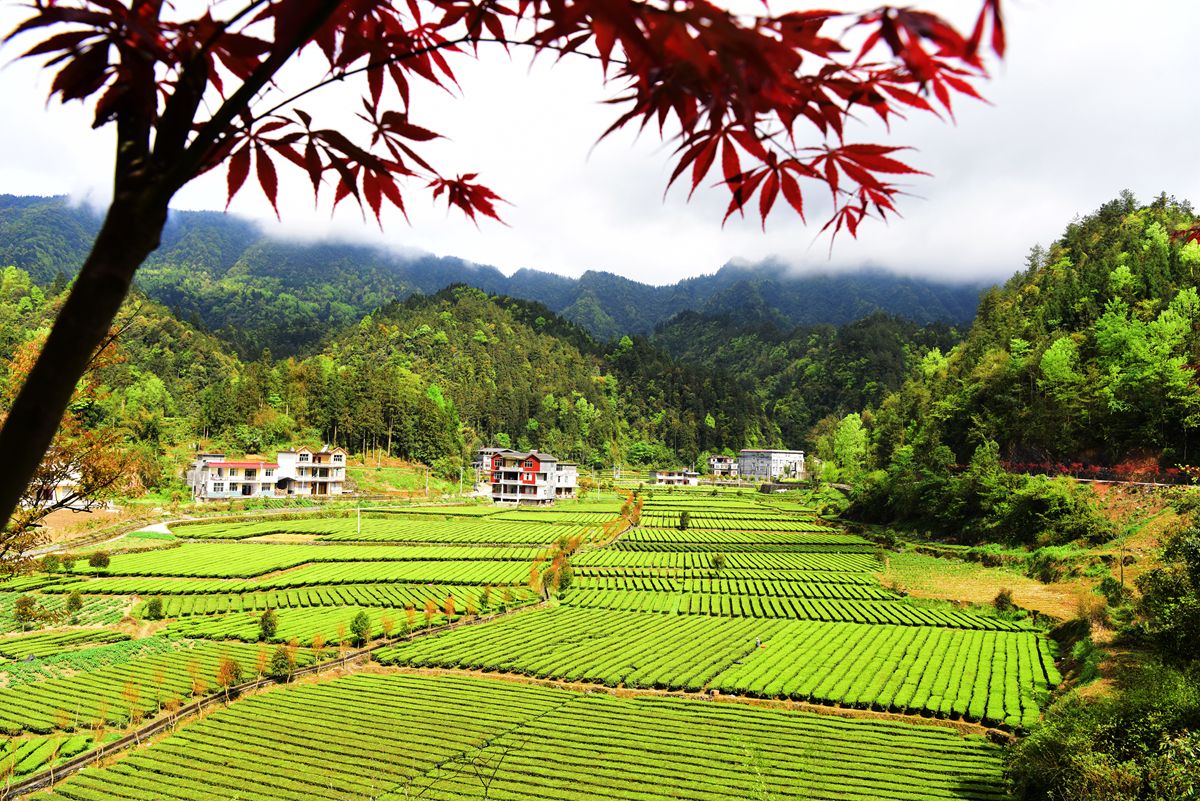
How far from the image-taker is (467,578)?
4431 cm

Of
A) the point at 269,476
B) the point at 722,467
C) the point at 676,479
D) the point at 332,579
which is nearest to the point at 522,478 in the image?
the point at 269,476

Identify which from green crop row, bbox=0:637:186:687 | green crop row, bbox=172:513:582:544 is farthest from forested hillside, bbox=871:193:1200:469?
green crop row, bbox=0:637:186:687

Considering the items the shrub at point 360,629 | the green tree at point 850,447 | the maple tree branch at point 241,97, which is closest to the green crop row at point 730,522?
the green tree at point 850,447

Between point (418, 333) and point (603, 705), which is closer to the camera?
point (603, 705)

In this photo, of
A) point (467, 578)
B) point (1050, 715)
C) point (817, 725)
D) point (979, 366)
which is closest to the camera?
point (1050, 715)

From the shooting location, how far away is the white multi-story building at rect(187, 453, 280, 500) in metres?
73.8

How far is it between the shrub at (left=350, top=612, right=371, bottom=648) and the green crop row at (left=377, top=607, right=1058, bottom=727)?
122 centimetres

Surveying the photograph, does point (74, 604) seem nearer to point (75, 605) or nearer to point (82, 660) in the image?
point (75, 605)

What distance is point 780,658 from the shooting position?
29344 millimetres

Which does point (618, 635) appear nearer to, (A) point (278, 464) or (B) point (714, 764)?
(B) point (714, 764)

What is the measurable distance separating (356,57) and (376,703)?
26.4 m

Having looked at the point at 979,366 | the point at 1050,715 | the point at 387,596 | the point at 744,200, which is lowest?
the point at 387,596

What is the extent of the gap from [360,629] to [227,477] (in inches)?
2090

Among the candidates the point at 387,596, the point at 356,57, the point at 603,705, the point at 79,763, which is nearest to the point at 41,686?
the point at 79,763
